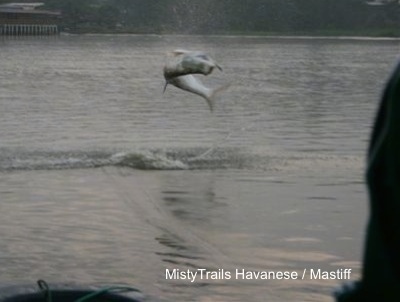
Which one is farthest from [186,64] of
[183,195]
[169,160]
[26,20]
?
[26,20]

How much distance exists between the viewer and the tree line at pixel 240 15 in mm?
115125

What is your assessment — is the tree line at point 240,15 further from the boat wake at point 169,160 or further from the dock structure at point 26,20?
the boat wake at point 169,160

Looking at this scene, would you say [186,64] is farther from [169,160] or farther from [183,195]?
[169,160]

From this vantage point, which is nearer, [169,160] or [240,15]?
[169,160]

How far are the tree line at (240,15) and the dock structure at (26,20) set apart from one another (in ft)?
6.92

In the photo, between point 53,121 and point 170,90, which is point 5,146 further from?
point 170,90

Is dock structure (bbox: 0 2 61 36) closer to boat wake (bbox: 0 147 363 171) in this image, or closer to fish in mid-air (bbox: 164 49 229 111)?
boat wake (bbox: 0 147 363 171)

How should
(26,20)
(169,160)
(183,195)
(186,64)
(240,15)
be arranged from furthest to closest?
(26,20)
(240,15)
(169,160)
(183,195)
(186,64)

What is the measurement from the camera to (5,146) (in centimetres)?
1808

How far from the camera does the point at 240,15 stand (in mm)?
120562

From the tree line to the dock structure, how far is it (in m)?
2.11

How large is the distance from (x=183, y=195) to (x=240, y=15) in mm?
108858

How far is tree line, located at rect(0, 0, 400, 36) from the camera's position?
115 meters

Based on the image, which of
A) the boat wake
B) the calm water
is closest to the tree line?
the calm water
